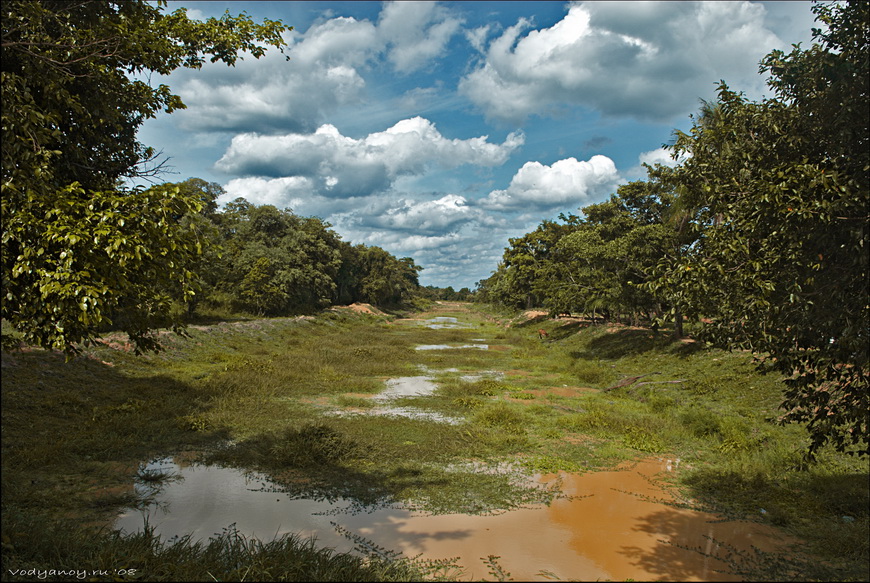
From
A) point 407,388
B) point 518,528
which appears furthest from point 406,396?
point 518,528

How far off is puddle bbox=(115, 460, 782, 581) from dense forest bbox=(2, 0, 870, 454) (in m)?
2.93

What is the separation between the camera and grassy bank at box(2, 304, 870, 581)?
6.80 meters

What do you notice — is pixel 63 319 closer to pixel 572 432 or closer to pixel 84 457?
pixel 84 457

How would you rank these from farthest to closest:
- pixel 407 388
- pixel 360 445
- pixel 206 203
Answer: pixel 407 388 → pixel 360 445 → pixel 206 203

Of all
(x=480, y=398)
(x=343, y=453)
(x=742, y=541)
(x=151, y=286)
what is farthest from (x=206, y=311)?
(x=742, y=541)

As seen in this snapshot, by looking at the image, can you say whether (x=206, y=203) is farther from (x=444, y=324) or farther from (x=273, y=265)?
(x=444, y=324)

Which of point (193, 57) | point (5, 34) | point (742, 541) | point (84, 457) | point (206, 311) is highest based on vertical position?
point (193, 57)

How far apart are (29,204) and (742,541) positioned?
11.5 m

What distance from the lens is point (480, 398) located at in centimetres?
1936

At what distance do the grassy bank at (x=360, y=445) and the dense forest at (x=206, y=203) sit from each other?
2.89 metres

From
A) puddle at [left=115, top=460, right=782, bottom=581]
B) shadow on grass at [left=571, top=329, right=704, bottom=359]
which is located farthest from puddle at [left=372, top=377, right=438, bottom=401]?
shadow on grass at [left=571, top=329, right=704, bottom=359]

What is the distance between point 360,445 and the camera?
1264cm

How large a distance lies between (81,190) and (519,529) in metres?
8.45

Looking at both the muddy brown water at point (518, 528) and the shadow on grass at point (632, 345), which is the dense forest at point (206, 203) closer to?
the muddy brown water at point (518, 528)
